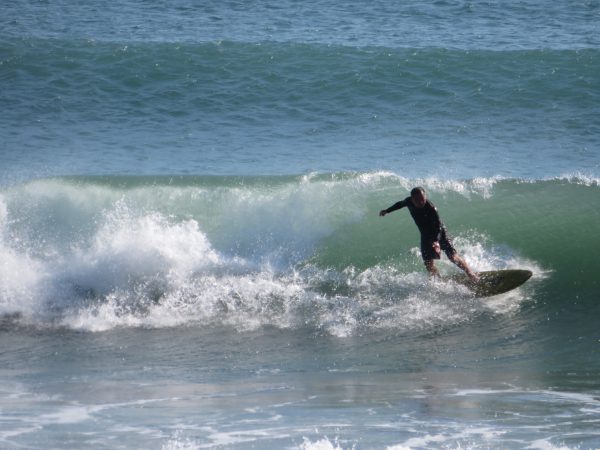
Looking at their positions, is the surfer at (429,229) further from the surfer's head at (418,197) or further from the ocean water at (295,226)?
the ocean water at (295,226)

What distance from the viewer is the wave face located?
436 inches

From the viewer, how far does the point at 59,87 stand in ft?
66.9

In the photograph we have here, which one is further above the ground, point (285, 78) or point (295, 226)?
point (285, 78)

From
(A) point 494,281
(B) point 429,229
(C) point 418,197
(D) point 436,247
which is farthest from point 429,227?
(A) point 494,281

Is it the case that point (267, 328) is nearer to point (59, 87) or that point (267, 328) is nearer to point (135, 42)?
point (59, 87)

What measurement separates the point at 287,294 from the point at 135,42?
13034 mm

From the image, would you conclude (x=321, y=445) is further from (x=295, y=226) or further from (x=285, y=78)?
(x=285, y=78)

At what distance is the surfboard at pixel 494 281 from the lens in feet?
36.2

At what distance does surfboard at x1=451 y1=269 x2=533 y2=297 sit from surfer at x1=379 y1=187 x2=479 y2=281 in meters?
0.09

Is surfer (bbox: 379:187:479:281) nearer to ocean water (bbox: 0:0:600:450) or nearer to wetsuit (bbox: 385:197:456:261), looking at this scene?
wetsuit (bbox: 385:197:456:261)

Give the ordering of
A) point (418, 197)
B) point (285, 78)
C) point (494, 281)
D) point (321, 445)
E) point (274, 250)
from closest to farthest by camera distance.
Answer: point (321, 445) → point (418, 197) → point (494, 281) → point (274, 250) → point (285, 78)

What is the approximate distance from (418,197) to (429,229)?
1.42ft

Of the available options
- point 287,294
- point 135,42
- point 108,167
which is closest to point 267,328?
point 287,294

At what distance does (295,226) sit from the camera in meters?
13.1
